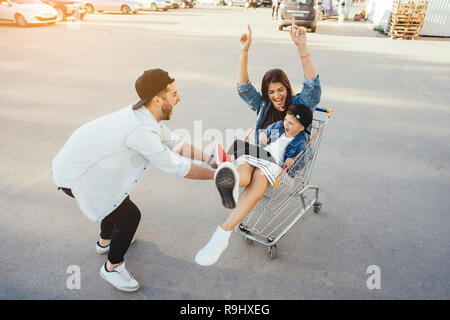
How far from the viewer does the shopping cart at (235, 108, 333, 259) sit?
2.33m

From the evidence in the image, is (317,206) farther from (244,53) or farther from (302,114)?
(244,53)

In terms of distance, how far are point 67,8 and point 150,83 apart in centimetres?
1690

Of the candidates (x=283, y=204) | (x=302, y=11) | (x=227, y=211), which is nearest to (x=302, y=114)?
(x=283, y=204)

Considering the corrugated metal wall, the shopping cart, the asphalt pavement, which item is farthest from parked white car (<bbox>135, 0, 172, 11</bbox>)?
the shopping cart

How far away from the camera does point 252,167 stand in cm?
230

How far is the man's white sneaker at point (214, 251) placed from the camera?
79.1 inches

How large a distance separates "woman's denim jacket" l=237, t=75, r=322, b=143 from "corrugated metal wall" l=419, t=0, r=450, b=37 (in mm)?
13420

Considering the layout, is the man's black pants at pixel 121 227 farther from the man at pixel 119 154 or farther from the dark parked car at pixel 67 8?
the dark parked car at pixel 67 8

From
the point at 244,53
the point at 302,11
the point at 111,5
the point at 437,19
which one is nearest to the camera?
the point at 244,53

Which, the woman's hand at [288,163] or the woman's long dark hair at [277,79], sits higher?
the woman's long dark hair at [277,79]

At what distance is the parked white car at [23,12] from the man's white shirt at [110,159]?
46.4ft

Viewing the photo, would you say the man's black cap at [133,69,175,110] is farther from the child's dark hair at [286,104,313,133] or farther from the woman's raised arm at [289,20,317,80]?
the woman's raised arm at [289,20,317,80]

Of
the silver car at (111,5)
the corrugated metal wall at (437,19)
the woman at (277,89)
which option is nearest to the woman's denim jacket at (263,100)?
the woman at (277,89)
